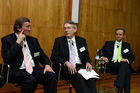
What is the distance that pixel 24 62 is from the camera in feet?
9.53

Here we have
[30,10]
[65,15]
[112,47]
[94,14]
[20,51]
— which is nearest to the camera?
[20,51]

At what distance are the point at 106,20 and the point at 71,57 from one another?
2.60m

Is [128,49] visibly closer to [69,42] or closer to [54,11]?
[69,42]

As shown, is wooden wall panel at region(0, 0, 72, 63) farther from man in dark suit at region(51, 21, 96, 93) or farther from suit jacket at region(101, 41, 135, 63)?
suit jacket at region(101, 41, 135, 63)

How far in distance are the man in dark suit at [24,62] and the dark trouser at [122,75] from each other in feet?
4.44

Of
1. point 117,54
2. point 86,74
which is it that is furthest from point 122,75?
point 86,74

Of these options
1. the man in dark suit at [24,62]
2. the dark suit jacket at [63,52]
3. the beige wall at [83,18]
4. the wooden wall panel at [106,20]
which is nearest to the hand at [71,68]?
the dark suit jacket at [63,52]

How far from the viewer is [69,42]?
347 centimetres

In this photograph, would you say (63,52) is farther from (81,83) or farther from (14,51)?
(14,51)

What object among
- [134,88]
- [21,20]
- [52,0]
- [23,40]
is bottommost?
[134,88]

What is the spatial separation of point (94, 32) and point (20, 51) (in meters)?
2.86

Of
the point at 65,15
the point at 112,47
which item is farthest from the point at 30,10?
the point at 112,47

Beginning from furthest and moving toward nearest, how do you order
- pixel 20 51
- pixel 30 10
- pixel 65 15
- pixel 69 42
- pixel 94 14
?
pixel 94 14 < pixel 65 15 < pixel 30 10 < pixel 69 42 < pixel 20 51

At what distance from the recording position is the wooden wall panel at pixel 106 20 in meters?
5.09
